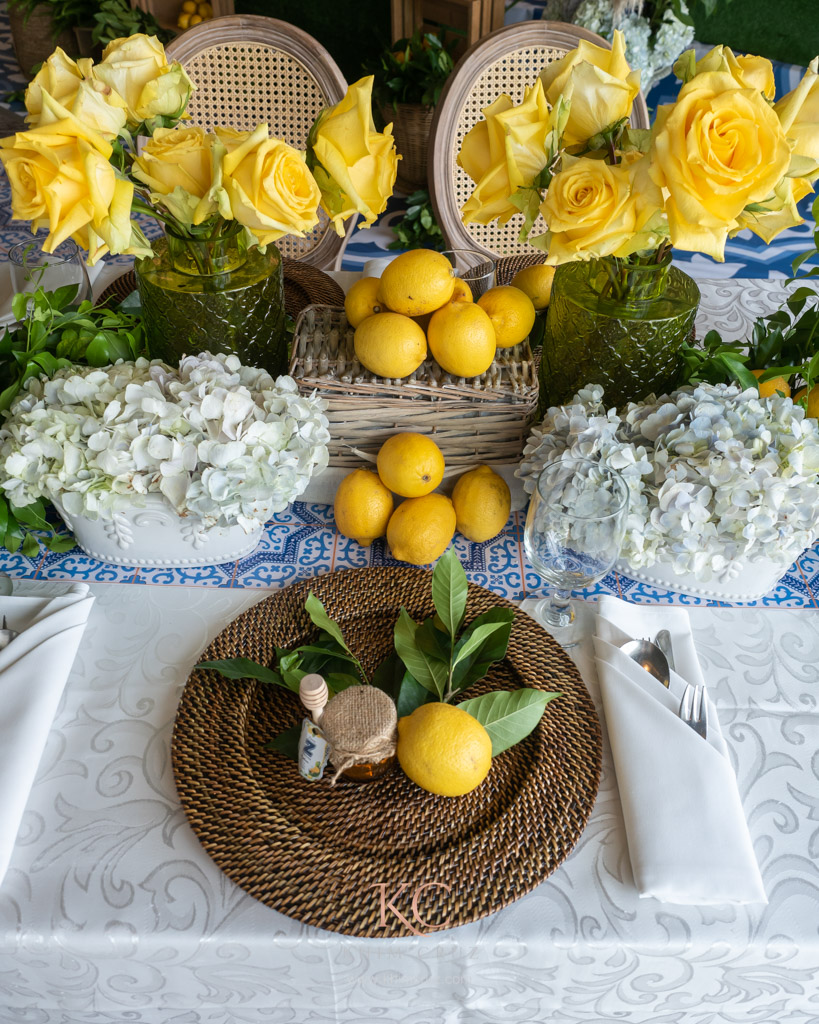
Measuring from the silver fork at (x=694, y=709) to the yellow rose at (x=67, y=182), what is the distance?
66 centimetres

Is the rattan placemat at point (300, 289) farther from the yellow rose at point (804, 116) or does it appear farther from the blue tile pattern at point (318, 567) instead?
the yellow rose at point (804, 116)

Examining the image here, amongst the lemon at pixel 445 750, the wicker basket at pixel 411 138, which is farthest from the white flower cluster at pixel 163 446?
the wicker basket at pixel 411 138

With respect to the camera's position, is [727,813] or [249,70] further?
[249,70]

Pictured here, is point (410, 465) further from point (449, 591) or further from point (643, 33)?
point (643, 33)

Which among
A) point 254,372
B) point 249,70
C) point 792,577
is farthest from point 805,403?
point 249,70

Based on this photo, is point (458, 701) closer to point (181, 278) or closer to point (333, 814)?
point (333, 814)

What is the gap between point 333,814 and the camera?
2.14 ft

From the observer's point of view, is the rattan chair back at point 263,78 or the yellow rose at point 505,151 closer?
the yellow rose at point 505,151

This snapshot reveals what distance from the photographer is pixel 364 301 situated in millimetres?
889

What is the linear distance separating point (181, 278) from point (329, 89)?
29.2 inches

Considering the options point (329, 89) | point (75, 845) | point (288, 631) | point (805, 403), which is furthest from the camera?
point (329, 89)

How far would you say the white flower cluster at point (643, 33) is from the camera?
2602mm

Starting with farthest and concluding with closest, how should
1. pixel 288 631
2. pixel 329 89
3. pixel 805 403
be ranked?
pixel 329 89, pixel 805 403, pixel 288 631

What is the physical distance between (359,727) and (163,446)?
1.12 feet
